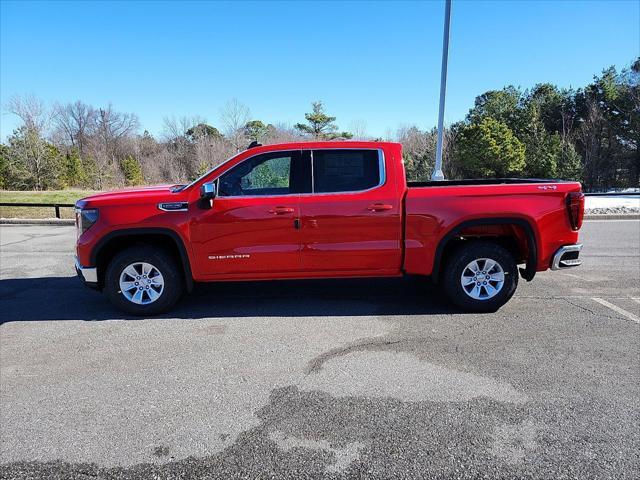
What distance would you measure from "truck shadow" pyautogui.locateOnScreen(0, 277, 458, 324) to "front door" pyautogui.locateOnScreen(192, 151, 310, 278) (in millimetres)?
593

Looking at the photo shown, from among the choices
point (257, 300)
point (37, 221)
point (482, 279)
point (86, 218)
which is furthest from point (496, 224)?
point (37, 221)

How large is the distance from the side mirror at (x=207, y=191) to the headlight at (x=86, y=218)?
1227 millimetres

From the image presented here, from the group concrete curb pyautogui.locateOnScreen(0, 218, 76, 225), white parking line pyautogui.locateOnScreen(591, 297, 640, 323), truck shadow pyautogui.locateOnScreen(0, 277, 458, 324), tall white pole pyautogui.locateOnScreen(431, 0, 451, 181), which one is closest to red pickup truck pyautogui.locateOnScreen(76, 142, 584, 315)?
truck shadow pyautogui.locateOnScreen(0, 277, 458, 324)

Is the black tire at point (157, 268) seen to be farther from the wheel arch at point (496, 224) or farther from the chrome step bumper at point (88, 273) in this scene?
the wheel arch at point (496, 224)

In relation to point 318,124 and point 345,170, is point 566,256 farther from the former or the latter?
point 318,124

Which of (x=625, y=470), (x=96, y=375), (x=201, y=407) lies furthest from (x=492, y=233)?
(x=96, y=375)

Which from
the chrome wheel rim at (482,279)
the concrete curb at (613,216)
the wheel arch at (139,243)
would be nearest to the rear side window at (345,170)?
the chrome wheel rim at (482,279)

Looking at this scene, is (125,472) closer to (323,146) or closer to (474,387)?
(474,387)

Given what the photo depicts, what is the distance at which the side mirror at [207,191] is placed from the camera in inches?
183

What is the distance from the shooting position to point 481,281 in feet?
16.2

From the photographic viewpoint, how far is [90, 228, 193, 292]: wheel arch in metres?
4.75

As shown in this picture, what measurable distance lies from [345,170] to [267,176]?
91cm

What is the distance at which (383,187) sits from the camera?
4.83 meters

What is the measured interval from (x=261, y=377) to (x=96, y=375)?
4.62ft
